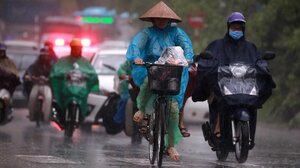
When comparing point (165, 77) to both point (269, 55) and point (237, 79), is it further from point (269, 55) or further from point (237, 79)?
point (269, 55)

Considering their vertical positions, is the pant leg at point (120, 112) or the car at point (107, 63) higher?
the car at point (107, 63)

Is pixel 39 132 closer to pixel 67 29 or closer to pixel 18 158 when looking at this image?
pixel 18 158

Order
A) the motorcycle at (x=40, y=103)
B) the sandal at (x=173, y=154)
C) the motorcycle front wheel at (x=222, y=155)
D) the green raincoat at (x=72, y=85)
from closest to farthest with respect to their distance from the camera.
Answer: the sandal at (x=173, y=154)
the motorcycle front wheel at (x=222, y=155)
the green raincoat at (x=72, y=85)
the motorcycle at (x=40, y=103)

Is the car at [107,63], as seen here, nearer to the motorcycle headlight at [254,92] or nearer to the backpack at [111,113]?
the backpack at [111,113]

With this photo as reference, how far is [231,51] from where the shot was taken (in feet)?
45.0

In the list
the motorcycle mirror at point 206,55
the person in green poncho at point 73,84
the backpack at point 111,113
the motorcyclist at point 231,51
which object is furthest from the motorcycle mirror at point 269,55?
the person in green poncho at point 73,84

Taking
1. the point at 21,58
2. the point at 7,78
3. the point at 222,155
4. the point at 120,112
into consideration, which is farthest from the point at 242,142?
the point at 21,58

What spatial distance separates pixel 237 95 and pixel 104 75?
374 inches

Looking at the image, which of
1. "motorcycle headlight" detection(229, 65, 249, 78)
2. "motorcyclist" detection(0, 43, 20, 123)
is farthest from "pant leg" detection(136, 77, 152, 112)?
"motorcyclist" detection(0, 43, 20, 123)

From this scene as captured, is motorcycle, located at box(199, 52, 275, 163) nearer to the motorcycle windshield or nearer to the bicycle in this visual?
the motorcycle windshield

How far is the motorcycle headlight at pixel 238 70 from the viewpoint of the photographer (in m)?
13.4

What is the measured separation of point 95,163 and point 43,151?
2.00 meters

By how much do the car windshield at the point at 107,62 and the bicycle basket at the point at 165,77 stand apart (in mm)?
10032

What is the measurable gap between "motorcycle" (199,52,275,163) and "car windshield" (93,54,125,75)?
9.26 metres
